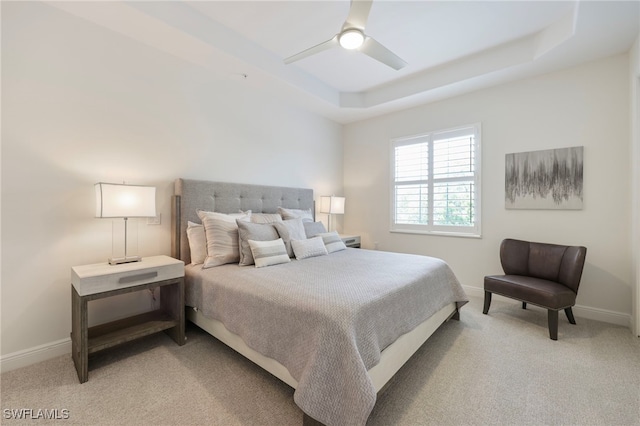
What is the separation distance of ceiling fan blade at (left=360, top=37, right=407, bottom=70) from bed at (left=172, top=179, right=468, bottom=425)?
1850mm

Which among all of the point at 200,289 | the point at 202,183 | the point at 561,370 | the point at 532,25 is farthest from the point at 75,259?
the point at 532,25

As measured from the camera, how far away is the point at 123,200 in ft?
7.18

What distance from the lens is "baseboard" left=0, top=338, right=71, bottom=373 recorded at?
1976 mm

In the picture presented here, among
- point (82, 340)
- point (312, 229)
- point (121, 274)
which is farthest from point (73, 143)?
point (312, 229)

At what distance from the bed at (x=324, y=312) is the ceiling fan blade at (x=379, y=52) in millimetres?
1850

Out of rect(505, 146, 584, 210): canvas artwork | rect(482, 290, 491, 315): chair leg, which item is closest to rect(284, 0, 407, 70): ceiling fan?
rect(505, 146, 584, 210): canvas artwork

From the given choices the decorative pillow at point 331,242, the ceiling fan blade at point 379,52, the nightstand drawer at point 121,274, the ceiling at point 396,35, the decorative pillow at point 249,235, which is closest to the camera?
the nightstand drawer at point 121,274

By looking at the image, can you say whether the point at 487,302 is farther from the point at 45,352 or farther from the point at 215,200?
the point at 45,352

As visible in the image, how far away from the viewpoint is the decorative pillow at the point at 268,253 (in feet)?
8.14

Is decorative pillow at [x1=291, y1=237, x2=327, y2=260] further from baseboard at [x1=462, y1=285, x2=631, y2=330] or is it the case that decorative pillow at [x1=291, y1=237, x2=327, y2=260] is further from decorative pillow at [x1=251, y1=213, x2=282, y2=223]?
baseboard at [x1=462, y1=285, x2=631, y2=330]

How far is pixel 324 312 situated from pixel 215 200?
2.13 meters

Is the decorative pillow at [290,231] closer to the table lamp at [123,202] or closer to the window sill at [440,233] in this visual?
the table lamp at [123,202]

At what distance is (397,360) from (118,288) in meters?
2.11

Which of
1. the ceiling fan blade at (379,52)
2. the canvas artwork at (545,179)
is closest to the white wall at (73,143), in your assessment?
the ceiling fan blade at (379,52)
